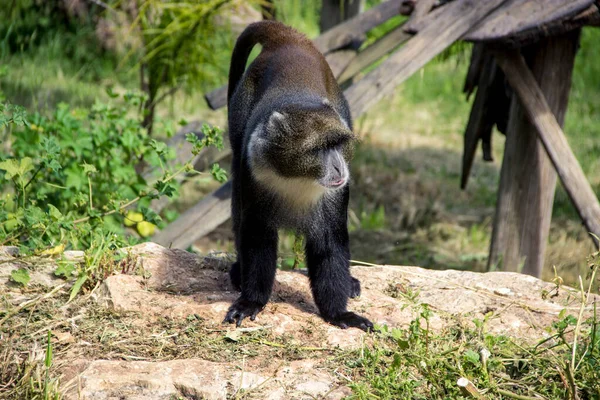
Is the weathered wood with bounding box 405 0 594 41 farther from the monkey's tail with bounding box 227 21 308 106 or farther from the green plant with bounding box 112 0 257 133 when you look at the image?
the green plant with bounding box 112 0 257 133

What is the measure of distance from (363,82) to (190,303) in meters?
2.41

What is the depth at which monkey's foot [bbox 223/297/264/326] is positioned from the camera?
3518mm

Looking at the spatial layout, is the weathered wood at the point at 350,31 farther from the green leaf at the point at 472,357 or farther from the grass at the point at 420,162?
the green leaf at the point at 472,357

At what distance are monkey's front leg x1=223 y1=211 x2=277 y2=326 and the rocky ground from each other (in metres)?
0.12

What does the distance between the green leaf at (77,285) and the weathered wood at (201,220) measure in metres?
1.81

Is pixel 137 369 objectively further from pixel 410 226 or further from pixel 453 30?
pixel 410 226

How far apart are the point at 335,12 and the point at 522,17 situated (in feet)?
8.22

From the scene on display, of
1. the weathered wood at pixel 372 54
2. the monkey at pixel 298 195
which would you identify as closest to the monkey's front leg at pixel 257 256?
the monkey at pixel 298 195

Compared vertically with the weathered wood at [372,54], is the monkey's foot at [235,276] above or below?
below

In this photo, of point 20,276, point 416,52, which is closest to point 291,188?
point 20,276

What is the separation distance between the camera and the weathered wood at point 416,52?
17.7 ft

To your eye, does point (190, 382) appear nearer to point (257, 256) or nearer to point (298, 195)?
point (257, 256)

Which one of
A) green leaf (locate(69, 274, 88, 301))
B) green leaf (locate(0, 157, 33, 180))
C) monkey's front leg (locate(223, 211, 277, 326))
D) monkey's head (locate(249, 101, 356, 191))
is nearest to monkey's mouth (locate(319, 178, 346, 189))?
monkey's head (locate(249, 101, 356, 191))

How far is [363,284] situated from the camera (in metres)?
4.18
